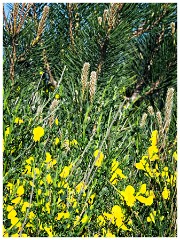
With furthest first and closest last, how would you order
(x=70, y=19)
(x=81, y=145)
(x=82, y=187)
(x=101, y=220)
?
(x=70, y=19) < (x=81, y=145) < (x=101, y=220) < (x=82, y=187)

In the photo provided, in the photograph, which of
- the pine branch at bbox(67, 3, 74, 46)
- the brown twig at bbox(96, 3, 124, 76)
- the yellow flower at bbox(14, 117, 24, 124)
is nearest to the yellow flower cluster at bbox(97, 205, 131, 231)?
the yellow flower at bbox(14, 117, 24, 124)

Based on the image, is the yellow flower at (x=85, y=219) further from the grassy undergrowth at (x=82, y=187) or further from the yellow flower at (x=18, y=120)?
the yellow flower at (x=18, y=120)

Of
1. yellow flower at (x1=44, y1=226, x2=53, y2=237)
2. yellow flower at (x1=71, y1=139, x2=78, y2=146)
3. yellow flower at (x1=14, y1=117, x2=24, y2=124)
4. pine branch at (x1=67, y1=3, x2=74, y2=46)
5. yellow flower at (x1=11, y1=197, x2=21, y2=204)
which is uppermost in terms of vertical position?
pine branch at (x1=67, y1=3, x2=74, y2=46)

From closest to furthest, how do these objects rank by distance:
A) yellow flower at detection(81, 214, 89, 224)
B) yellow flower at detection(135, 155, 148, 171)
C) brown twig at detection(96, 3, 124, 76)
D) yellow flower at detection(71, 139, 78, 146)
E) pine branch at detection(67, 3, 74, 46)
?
yellow flower at detection(81, 214, 89, 224) < yellow flower at detection(135, 155, 148, 171) < yellow flower at detection(71, 139, 78, 146) < brown twig at detection(96, 3, 124, 76) < pine branch at detection(67, 3, 74, 46)

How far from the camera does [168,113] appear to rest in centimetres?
110

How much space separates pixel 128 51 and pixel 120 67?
85 mm

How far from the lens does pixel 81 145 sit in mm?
1269

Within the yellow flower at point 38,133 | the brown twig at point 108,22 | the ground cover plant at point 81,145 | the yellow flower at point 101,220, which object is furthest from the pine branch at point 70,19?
Answer: the yellow flower at point 101,220

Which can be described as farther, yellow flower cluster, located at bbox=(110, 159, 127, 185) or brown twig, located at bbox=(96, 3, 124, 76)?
brown twig, located at bbox=(96, 3, 124, 76)

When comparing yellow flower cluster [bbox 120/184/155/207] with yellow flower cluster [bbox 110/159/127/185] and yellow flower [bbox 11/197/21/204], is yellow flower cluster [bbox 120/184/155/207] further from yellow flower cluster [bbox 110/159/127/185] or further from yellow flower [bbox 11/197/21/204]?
yellow flower [bbox 11/197/21/204]

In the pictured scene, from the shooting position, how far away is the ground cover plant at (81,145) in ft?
3.57

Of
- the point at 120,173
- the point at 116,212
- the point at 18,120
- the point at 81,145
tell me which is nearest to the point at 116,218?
the point at 116,212

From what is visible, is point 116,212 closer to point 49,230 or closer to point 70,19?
point 49,230

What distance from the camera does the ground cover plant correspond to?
3.57 feet
